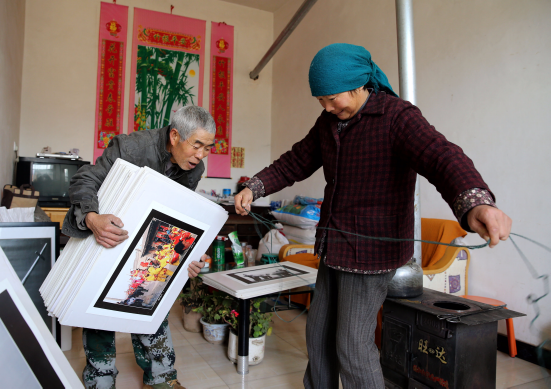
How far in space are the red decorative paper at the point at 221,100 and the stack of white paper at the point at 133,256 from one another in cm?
439

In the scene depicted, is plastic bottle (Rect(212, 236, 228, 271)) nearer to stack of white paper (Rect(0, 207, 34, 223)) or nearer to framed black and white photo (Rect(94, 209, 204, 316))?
stack of white paper (Rect(0, 207, 34, 223))

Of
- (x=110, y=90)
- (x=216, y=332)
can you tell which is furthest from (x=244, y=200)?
(x=110, y=90)

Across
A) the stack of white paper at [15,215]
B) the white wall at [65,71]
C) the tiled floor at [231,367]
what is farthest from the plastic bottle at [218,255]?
the white wall at [65,71]

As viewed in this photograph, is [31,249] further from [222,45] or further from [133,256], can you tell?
[222,45]

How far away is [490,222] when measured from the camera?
2.59 ft

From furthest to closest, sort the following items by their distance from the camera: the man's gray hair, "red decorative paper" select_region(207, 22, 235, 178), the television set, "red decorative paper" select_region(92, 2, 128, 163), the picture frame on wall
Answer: "red decorative paper" select_region(207, 22, 235, 178) < "red decorative paper" select_region(92, 2, 128, 163) < the television set < the picture frame on wall < the man's gray hair

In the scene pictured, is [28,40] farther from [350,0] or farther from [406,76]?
[406,76]

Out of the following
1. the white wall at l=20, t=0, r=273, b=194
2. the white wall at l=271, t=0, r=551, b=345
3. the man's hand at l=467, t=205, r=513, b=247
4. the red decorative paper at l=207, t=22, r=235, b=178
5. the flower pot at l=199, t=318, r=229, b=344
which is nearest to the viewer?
the man's hand at l=467, t=205, r=513, b=247

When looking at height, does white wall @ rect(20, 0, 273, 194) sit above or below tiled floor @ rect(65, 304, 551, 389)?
above

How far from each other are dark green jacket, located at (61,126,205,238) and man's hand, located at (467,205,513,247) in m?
1.09

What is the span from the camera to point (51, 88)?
4.73m

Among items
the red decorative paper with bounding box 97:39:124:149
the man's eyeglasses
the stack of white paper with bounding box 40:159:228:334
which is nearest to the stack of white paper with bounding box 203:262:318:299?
the stack of white paper with bounding box 40:159:228:334

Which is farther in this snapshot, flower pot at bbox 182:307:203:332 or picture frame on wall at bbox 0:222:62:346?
flower pot at bbox 182:307:203:332

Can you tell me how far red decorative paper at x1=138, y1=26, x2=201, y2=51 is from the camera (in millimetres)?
5230
